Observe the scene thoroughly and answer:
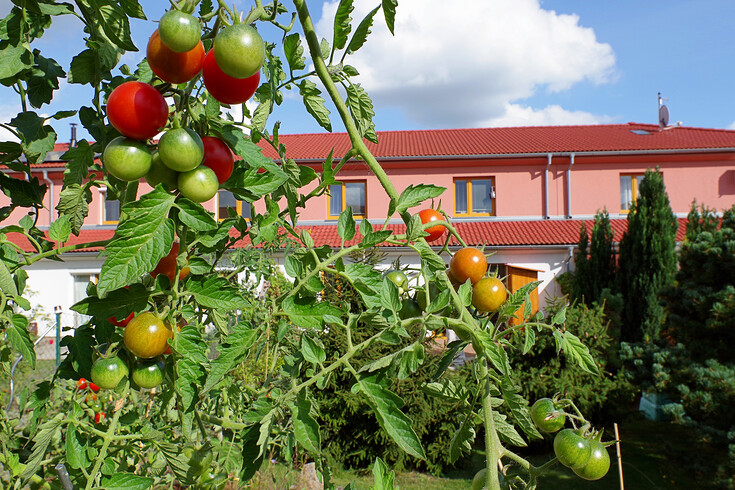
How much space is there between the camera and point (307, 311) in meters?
0.70

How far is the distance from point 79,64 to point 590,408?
20.3 feet

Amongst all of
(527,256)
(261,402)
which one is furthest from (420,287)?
(527,256)

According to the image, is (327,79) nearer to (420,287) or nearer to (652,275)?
(420,287)

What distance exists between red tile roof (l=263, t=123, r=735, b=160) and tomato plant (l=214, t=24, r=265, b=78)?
38.3ft

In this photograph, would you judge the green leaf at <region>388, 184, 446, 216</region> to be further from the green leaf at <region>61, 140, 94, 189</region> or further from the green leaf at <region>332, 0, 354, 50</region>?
the green leaf at <region>61, 140, 94, 189</region>

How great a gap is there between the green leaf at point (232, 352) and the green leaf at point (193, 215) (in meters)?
0.15

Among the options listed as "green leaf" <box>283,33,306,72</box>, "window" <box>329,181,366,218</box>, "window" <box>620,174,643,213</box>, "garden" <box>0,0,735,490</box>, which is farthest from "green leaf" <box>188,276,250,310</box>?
"window" <box>620,174,643,213</box>

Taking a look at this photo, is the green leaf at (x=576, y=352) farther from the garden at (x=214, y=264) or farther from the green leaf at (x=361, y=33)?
the green leaf at (x=361, y=33)

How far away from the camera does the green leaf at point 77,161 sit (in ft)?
2.40

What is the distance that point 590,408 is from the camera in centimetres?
574

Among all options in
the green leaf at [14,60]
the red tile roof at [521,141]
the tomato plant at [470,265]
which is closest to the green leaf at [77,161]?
the green leaf at [14,60]

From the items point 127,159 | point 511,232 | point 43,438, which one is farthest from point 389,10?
point 511,232

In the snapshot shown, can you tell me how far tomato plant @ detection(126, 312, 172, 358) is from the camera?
2.08ft

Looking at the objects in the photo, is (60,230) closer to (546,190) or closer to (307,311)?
(307,311)
